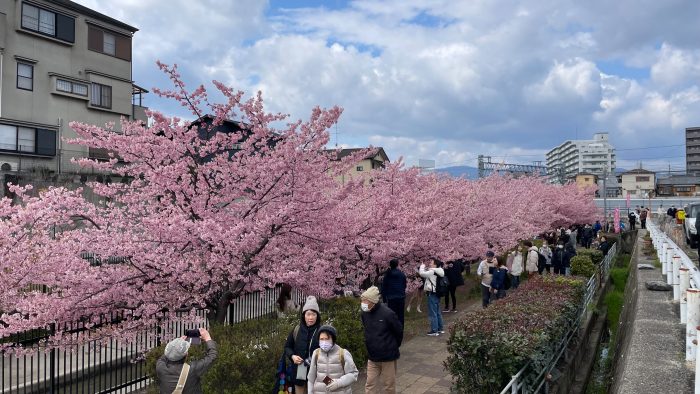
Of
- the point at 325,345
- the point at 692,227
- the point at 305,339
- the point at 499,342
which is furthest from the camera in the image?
the point at 692,227

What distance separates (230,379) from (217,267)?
5.59ft

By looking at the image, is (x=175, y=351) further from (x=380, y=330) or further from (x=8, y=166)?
(x=8, y=166)

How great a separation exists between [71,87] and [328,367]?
3103 centimetres

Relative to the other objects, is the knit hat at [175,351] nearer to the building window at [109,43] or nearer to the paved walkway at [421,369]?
the paved walkway at [421,369]

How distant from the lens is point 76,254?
760 cm

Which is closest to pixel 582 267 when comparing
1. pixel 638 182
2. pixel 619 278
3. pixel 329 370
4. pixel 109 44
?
pixel 619 278

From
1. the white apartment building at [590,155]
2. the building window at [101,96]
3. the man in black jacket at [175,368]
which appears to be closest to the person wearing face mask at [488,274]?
the man in black jacket at [175,368]

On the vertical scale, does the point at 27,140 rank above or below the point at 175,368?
above

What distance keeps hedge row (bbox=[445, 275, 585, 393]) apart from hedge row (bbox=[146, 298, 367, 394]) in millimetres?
2650

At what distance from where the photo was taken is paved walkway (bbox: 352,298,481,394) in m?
7.92

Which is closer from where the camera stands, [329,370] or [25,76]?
[329,370]

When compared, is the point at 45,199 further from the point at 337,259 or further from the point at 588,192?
the point at 588,192

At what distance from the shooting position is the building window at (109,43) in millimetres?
30969

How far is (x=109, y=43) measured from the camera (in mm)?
32094
